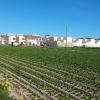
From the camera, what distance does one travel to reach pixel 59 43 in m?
148

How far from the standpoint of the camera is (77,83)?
57.5 feet

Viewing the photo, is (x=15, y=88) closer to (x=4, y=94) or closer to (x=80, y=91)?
(x=80, y=91)

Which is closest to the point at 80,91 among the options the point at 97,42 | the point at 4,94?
the point at 4,94

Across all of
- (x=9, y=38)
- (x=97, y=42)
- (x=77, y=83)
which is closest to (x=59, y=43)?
(x=97, y=42)

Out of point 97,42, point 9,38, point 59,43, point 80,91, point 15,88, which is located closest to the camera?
point 80,91

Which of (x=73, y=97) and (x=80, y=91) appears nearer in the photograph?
(x=73, y=97)

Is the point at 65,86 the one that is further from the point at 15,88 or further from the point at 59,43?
the point at 59,43

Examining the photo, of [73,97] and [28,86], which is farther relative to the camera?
[28,86]

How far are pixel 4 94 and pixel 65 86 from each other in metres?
6.45

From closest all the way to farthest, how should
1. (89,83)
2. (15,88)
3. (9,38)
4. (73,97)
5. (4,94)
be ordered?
(4,94) → (73,97) → (15,88) → (89,83) → (9,38)

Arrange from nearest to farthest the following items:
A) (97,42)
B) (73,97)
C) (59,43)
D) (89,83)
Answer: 1. (73,97)
2. (89,83)
3. (59,43)
4. (97,42)

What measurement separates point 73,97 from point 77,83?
14.4ft

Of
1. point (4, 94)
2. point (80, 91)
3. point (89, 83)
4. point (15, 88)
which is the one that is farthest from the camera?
point (89, 83)

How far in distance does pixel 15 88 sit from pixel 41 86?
136 centimetres
